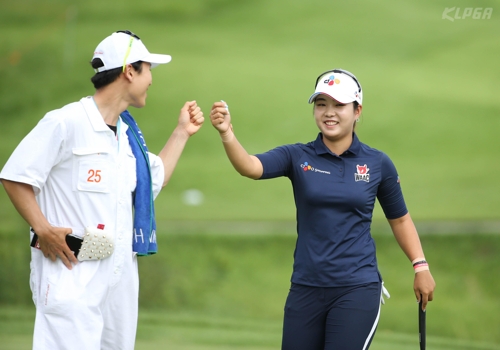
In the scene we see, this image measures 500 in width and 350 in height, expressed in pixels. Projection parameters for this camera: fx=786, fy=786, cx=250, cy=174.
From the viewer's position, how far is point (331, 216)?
309 centimetres

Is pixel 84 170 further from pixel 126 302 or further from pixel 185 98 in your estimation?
pixel 185 98

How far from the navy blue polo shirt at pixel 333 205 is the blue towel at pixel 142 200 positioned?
0.48 meters

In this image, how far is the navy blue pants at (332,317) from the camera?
3033 millimetres

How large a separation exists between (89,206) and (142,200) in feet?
0.80

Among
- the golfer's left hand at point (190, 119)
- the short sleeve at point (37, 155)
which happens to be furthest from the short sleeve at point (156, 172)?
the short sleeve at point (37, 155)

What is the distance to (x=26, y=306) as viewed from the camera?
284 inches

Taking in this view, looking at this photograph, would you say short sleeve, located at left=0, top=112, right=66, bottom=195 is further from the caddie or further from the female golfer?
the female golfer

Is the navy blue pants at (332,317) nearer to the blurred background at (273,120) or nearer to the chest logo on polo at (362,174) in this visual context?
the chest logo on polo at (362,174)

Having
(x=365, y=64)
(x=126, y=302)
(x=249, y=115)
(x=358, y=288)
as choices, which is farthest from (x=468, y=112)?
(x=126, y=302)

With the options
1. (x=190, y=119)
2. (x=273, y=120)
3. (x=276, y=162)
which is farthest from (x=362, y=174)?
(x=273, y=120)

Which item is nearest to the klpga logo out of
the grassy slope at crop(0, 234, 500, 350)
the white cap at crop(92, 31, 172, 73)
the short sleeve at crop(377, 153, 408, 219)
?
the grassy slope at crop(0, 234, 500, 350)

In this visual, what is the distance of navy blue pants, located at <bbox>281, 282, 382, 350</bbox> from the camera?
303 cm

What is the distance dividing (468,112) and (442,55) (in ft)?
→ 2.02

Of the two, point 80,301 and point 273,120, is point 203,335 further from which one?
point 80,301
